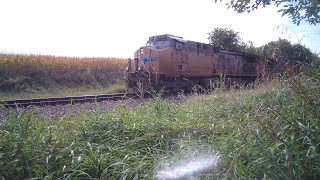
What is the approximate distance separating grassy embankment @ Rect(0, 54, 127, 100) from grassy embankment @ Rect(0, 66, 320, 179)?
1525cm

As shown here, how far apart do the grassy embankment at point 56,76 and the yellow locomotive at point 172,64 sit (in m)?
5.36

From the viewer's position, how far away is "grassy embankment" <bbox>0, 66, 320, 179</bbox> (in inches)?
98.8

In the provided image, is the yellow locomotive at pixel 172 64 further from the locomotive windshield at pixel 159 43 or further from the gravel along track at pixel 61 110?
the gravel along track at pixel 61 110

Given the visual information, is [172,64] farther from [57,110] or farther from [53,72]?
[53,72]

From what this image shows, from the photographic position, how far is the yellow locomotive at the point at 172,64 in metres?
14.8

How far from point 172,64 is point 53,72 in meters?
11.6

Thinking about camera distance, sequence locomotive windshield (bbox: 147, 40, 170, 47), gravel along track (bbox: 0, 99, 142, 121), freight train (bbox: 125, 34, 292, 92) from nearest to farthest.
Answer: gravel along track (bbox: 0, 99, 142, 121), freight train (bbox: 125, 34, 292, 92), locomotive windshield (bbox: 147, 40, 170, 47)

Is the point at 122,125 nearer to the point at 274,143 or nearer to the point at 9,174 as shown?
the point at 9,174

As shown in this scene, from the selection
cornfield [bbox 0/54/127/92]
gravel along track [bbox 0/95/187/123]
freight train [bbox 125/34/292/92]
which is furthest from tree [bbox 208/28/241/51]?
gravel along track [bbox 0/95/187/123]

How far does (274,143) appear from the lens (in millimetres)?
2801

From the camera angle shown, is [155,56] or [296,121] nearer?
[296,121]

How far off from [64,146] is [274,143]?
2.16 metres

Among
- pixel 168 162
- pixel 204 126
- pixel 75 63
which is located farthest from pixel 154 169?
pixel 75 63

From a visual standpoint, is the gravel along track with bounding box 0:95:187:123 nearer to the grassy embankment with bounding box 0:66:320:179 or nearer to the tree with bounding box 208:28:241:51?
the grassy embankment with bounding box 0:66:320:179
